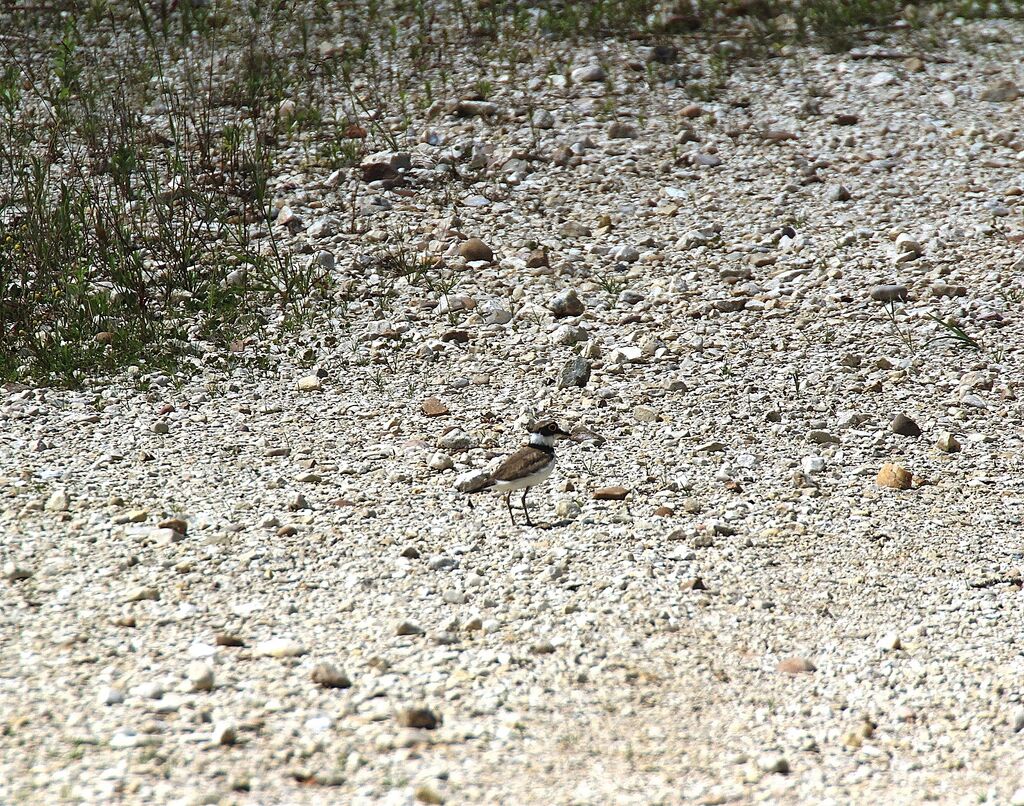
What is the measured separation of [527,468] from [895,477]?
2.08 metres

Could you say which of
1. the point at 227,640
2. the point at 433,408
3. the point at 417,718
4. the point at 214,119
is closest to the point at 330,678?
the point at 417,718

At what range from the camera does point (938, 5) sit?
42.4ft

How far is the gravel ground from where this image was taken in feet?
14.0

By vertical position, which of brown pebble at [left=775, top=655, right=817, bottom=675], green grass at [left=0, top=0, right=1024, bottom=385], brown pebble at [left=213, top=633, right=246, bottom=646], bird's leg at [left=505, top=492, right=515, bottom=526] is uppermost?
green grass at [left=0, top=0, right=1024, bottom=385]

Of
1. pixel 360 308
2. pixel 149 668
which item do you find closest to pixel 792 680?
pixel 149 668

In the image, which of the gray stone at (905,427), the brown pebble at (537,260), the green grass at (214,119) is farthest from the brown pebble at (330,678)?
the brown pebble at (537,260)

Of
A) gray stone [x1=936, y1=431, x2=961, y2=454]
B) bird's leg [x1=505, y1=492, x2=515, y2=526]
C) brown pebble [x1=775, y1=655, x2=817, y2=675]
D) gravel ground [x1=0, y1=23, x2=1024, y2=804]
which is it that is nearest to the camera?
gravel ground [x1=0, y1=23, x2=1024, y2=804]

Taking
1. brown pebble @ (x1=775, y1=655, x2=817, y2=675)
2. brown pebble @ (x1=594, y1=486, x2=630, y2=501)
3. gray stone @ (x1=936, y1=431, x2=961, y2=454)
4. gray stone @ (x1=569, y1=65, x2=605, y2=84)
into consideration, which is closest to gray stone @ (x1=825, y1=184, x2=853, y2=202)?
gray stone @ (x1=569, y1=65, x2=605, y2=84)

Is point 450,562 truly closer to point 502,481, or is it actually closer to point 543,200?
point 502,481

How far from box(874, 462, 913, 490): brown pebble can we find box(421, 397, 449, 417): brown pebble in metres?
2.65

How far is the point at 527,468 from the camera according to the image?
5.93 m

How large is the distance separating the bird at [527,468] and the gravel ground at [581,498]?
8.2 inches

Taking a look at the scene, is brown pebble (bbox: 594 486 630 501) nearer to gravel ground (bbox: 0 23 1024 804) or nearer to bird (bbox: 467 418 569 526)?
gravel ground (bbox: 0 23 1024 804)

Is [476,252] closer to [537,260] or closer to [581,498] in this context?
[537,260]
